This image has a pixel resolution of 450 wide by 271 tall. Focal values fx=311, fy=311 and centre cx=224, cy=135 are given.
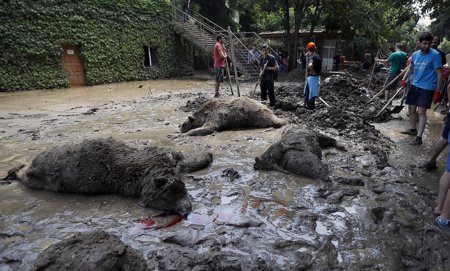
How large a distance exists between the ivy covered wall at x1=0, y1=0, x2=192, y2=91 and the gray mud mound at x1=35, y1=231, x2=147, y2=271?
15.6 m

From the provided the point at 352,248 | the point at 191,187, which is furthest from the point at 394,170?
the point at 191,187

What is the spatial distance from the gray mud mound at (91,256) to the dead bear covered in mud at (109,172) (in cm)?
97

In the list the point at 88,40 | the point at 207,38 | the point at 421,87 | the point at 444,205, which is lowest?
the point at 444,205

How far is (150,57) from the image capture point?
21344mm

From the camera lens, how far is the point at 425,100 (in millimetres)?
5320

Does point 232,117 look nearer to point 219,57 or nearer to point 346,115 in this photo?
point 346,115

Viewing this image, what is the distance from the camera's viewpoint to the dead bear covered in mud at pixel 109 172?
3230mm

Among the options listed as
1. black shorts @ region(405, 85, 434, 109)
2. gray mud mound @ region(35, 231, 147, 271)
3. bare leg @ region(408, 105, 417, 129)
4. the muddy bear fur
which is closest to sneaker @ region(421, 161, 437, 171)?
black shorts @ region(405, 85, 434, 109)

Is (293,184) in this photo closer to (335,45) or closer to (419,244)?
(419,244)

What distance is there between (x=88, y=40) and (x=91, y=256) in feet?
57.9

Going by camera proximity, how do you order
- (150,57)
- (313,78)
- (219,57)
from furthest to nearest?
1. (150,57)
2. (219,57)
3. (313,78)

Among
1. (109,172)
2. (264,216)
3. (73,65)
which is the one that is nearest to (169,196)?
(109,172)

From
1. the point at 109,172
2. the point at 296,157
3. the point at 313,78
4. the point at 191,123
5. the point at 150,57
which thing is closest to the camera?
the point at 109,172

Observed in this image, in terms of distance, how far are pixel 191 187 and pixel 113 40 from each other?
56.0ft
